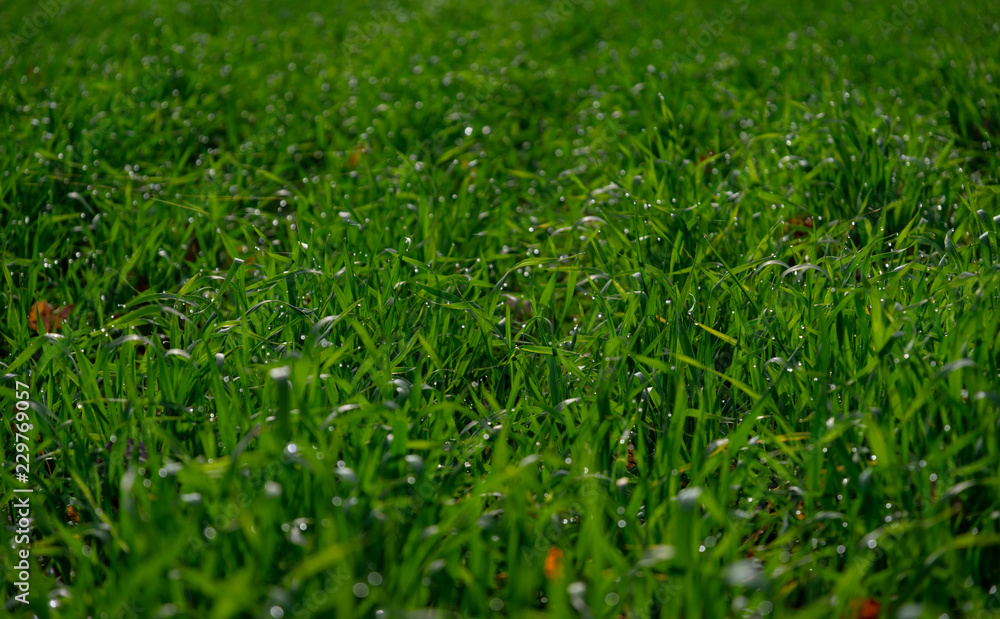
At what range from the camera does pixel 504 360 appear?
2033mm

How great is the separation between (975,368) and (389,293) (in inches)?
53.3

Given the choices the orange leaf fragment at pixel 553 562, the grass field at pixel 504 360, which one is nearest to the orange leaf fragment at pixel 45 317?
the grass field at pixel 504 360

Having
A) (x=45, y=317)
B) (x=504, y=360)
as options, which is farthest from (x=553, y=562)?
(x=45, y=317)

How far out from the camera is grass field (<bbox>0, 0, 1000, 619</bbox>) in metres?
1.27

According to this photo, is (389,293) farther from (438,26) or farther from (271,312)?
(438,26)

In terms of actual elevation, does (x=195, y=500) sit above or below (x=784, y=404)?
above

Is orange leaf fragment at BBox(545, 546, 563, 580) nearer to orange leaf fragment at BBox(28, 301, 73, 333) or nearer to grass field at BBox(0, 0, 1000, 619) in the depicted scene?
grass field at BBox(0, 0, 1000, 619)

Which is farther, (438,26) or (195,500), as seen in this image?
(438,26)

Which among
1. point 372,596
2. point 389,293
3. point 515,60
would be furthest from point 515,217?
point 515,60

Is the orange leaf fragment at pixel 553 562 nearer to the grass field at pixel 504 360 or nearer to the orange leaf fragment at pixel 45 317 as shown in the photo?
the grass field at pixel 504 360

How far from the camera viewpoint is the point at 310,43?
19.2ft

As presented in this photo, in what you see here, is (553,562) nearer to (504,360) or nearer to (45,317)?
(504,360)

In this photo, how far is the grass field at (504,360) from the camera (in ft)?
4.17

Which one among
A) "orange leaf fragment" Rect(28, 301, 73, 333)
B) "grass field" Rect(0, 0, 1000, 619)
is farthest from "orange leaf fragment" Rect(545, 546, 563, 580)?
"orange leaf fragment" Rect(28, 301, 73, 333)
